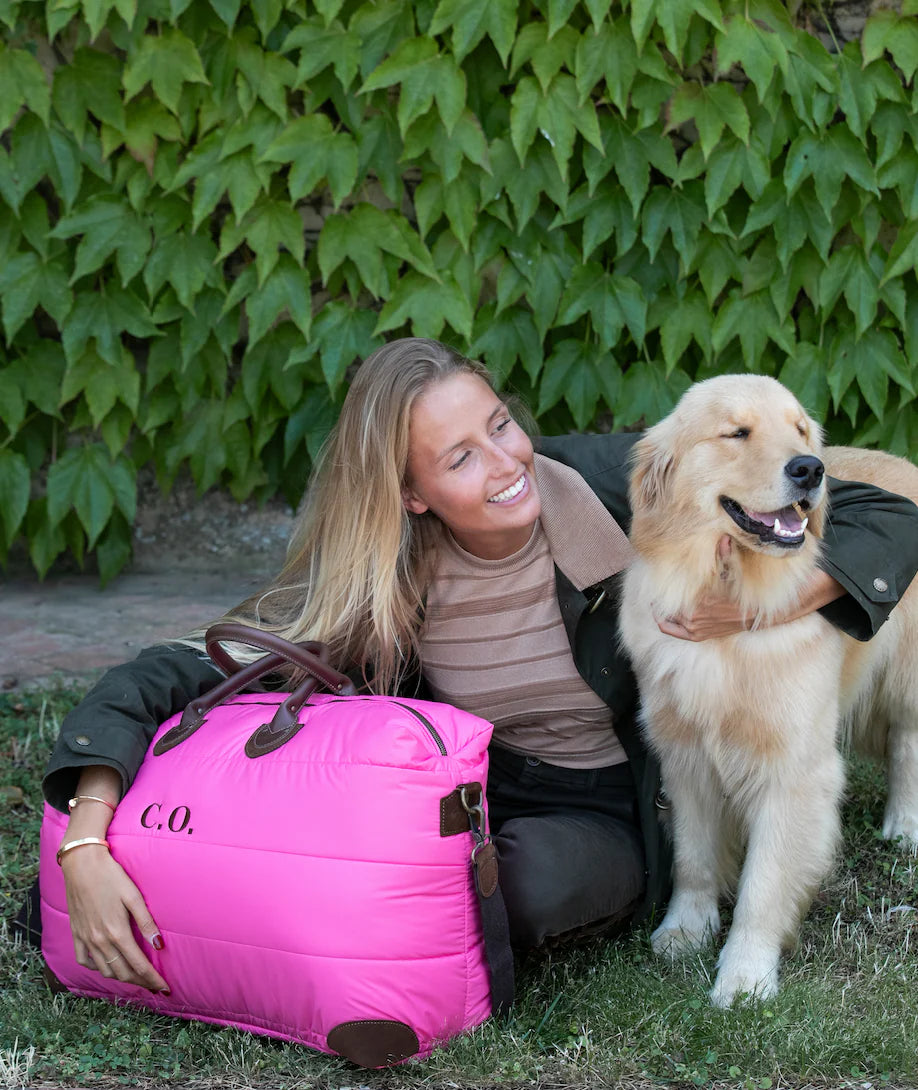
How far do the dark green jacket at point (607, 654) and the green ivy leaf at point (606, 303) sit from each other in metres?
1.28

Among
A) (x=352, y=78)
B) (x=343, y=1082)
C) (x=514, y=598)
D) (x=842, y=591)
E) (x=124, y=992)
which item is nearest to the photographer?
(x=343, y=1082)

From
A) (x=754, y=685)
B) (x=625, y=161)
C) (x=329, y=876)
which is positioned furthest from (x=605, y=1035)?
(x=625, y=161)

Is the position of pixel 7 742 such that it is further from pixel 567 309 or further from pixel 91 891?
pixel 567 309

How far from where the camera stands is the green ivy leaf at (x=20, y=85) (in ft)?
13.0

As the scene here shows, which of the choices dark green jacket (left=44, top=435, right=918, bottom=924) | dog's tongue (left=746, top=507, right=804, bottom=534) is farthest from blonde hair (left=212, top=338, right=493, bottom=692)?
dog's tongue (left=746, top=507, right=804, bottom=534)

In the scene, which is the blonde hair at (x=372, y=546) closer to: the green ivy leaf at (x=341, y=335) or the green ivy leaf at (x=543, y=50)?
the green ivy leaf at (x=341, y=335)

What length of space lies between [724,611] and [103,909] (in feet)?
4.32

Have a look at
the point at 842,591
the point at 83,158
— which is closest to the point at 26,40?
the point at 83,158

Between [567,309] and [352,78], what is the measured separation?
40.2 inches

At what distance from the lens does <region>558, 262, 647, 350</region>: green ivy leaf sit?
13.3 ft

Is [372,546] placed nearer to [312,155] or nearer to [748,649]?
[748,649]

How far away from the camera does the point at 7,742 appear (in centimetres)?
347

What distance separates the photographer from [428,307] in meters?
4.05

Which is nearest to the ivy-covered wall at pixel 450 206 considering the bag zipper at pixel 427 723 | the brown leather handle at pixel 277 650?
the brown leather handle at pixel 277 650
